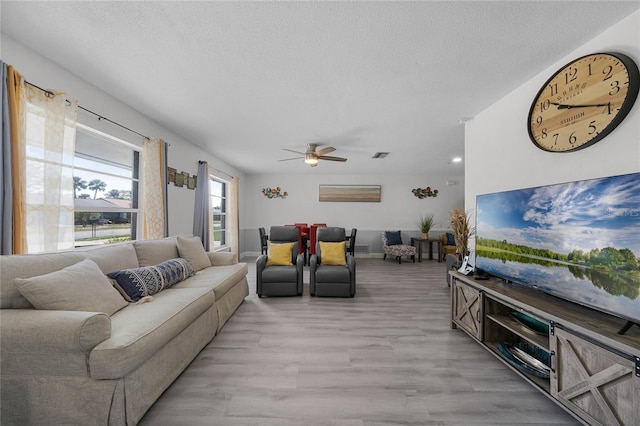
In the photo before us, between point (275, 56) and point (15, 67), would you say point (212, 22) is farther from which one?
point (15, 67)

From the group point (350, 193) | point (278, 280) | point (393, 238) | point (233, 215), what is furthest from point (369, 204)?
point (278, 280)

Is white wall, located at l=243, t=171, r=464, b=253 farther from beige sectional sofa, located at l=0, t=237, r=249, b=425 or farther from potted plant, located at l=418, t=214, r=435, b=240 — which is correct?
beige sectional sofa, located at l=0, t=237, r=249, b=425

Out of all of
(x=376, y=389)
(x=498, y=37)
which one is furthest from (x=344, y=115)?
(x=376, y=389)

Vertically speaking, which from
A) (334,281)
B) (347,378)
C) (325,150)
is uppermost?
(325,150)

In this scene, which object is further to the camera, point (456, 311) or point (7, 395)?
point (456, 311)

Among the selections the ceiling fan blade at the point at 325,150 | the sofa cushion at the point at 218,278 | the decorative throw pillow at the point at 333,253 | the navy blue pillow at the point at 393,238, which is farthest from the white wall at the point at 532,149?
the navy blue pillow at the point at 393,238

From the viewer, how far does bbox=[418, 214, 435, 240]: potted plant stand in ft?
23.2

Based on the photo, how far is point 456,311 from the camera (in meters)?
2.54

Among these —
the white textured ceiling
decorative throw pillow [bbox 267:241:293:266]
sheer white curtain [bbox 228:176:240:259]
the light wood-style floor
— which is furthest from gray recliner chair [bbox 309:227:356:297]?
sheer white curtain [bbox 228:176:240:259]

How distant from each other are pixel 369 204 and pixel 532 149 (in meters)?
5.40

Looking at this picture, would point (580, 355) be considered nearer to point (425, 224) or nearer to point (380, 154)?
point (380, 154)

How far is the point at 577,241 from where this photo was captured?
1.57 metres

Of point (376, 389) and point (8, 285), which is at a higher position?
point (8, 285)

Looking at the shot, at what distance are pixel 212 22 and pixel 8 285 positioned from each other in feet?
6.93
